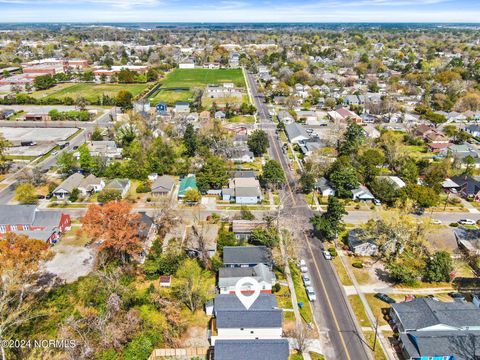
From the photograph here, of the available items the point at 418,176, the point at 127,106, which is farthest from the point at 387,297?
the point at 127,106

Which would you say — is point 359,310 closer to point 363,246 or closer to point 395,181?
point 363,246

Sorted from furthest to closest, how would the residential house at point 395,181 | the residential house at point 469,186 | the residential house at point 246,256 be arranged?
the residential house at point 469,186 < the residential house at point 395,181 < the residential house at point 246,256

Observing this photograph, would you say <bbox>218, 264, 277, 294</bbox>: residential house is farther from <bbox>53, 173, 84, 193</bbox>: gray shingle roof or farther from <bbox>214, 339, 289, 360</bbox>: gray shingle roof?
<bbox>53, 173, 84, 193</bbox>: gray shingle roof

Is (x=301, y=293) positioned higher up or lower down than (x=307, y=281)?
lower down

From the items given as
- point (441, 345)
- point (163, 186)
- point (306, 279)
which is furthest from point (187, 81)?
point (441, 345)

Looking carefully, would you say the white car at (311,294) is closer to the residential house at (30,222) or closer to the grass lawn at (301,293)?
the grass lawn at (301,293)

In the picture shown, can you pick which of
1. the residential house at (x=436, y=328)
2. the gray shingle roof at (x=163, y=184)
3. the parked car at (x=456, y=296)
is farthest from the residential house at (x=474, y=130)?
the gray shingle roof at (x=163, y=184)

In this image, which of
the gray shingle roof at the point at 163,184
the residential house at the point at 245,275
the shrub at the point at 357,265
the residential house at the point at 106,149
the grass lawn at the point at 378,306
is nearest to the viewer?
the grass lawn at the point at 378,306

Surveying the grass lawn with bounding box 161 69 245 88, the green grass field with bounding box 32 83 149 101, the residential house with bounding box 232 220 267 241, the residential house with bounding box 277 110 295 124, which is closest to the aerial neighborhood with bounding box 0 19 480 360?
the residential house with bounding box 232 220 267 241
